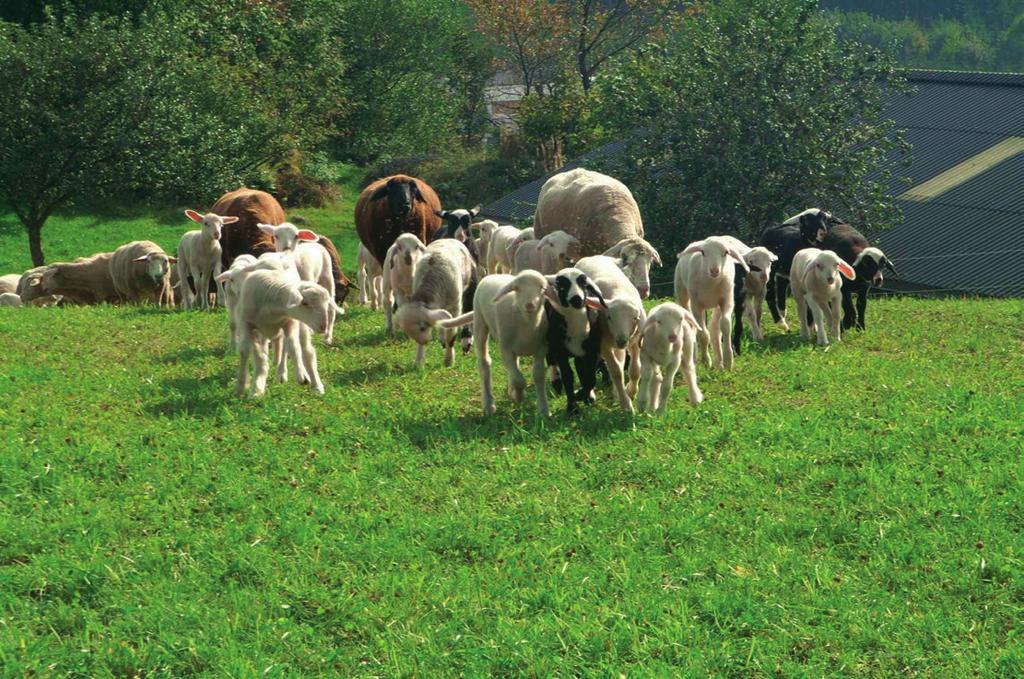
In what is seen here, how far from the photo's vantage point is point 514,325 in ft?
37.5

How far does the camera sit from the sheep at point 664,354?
1109 centimetres

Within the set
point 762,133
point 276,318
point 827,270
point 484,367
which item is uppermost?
point 762,133

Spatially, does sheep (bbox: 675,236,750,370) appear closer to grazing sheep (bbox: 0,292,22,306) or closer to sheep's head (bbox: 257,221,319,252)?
sheep's head (bbox: 257,221,319,252)

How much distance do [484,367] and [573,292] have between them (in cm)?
142

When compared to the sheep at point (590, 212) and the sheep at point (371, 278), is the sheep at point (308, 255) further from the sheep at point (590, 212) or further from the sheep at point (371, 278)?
the sheep at point (371, 278)

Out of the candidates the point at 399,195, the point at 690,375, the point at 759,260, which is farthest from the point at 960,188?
the point at 690,375

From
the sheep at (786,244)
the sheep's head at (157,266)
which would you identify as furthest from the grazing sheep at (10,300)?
the sheep at (786,244)

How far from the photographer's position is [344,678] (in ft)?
22.0

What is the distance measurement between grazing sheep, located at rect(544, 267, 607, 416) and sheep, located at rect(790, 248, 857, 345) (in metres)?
4.66

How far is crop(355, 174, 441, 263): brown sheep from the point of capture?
19.4m

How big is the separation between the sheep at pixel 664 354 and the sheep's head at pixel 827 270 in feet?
12.7

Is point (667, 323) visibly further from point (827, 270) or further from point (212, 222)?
point (212, 222)

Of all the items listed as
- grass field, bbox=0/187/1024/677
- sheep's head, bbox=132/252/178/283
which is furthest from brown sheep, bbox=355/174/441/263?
grass field, bbox=0/187/1024/677

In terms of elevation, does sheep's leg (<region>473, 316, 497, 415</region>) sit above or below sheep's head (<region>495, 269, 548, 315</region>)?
below
